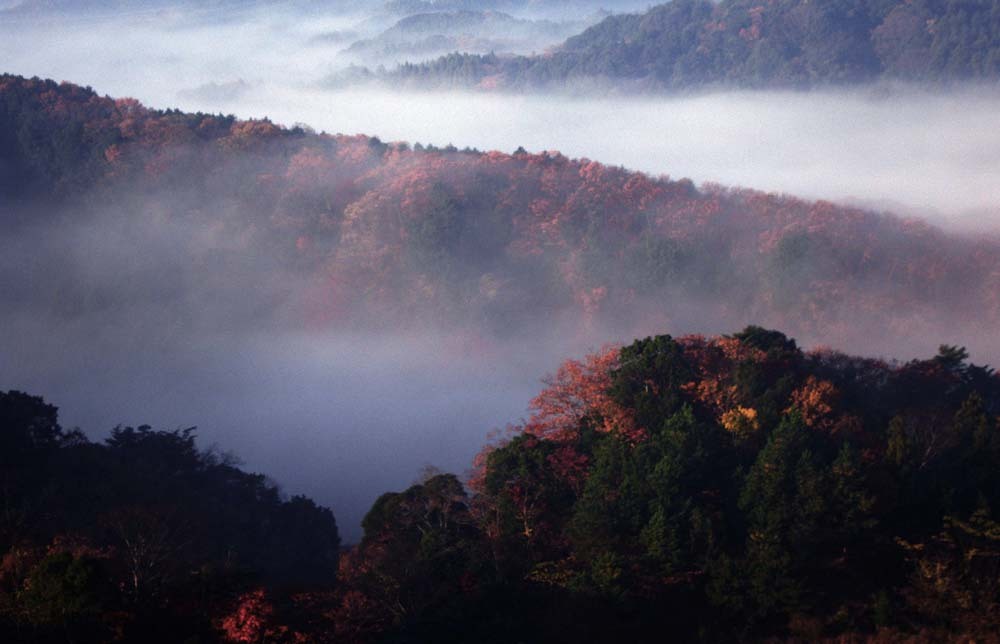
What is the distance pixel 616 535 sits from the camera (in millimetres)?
21125

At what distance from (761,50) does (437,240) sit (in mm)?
109214

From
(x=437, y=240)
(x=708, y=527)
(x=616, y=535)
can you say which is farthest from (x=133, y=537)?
(x=437, y=240)

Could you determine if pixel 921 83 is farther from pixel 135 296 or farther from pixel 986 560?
pixel 986 560

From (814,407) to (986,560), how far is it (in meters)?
6.04

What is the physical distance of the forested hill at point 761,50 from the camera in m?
140

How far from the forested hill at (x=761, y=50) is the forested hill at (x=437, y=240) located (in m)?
89.7

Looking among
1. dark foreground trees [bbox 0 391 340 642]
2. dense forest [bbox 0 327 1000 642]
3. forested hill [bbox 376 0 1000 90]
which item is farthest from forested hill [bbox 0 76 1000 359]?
forested hill [bbox 376 0 1000 90]

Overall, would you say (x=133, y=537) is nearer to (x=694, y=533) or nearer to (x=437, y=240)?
(x=694, y=533)

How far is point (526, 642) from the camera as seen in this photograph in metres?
19.1

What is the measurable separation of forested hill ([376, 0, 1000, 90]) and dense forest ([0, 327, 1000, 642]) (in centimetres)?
13233

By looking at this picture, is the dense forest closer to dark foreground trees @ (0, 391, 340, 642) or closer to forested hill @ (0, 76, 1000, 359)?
dark foreground trees @ (0, 391, 340, 642)

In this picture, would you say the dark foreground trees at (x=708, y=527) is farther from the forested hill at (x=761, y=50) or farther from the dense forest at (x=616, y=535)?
the forested hill at (x=761, y=50)

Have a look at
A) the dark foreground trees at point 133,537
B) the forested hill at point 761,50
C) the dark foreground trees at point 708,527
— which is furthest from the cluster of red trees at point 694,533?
the forested hill at point 761,50

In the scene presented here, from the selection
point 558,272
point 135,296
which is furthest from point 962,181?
point 135,296
